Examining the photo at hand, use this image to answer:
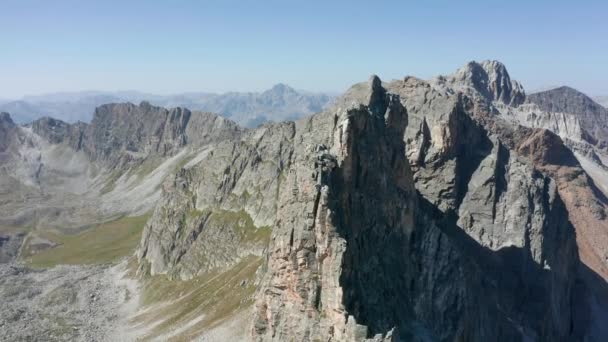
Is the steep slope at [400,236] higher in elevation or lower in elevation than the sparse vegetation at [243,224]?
higher

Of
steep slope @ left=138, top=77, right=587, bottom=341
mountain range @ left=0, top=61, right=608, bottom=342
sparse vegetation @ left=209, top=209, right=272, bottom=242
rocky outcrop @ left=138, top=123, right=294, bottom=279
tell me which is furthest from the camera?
rocky outcrop @ left=138, top=123, right=294, bottom=279

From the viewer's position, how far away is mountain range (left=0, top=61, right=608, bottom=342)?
1881 inches

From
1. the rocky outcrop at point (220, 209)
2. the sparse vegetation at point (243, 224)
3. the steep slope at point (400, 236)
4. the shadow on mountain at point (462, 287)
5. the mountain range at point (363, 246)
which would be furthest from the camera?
the rocky outcrop at point (220, 209)

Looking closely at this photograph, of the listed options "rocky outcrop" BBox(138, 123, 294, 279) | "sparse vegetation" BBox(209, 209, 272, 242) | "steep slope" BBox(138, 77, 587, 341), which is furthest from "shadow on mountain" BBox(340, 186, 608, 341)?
"rocky outcrop" BBox(138, 123, 294, 279)

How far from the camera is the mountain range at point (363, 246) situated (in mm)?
47781

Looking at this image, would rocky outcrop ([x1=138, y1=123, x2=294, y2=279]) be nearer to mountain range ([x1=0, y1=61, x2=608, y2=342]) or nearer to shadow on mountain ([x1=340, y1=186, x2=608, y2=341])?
mountain range ([x1=0, y1=61, x2=608, y2=342])

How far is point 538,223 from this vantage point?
108 metres

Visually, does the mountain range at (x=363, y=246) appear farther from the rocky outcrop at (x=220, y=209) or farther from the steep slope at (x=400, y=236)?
the rocky outcrop at (x=220, y=209)

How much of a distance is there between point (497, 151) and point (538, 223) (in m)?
17.6

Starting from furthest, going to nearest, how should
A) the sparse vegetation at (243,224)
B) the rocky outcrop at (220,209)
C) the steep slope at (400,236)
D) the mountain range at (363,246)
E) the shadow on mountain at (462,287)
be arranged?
the rocky outcrop at (220,209) → the sparse vegetation at (243,224) → the shadow on mountain at (462,287) → the mountain range at (363,246) → the steep slope at (400,236)

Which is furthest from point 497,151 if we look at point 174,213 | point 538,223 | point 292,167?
point 174,213

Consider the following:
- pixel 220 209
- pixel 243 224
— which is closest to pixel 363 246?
pixel 243 224

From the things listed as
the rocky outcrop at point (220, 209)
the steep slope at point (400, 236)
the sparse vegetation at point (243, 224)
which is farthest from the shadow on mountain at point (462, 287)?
the rocky outcrop at point (220, 209)

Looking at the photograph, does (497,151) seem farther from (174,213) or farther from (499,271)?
(174,213)
